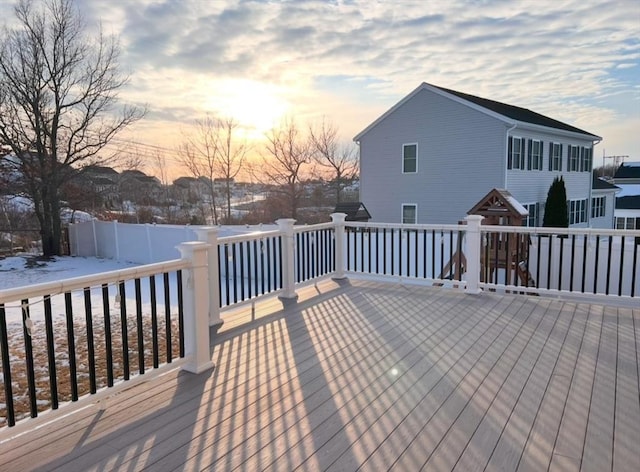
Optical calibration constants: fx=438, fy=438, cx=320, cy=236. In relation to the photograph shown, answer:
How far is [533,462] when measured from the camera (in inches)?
79.7

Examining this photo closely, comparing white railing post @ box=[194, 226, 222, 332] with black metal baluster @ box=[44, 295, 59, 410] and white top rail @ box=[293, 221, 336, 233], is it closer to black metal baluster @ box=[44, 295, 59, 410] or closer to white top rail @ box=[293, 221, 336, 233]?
white top rail @ box=[293, 221, 336, 233]

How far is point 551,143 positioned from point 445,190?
474cm

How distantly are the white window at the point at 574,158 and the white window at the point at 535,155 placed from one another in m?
3.06

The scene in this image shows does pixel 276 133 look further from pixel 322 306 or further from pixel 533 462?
pixel 533 462

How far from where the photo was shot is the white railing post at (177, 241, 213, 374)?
296cm

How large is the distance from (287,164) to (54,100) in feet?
33.2

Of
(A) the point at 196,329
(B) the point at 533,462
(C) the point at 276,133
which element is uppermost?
(C) the point at 276,133

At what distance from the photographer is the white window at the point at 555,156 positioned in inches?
620

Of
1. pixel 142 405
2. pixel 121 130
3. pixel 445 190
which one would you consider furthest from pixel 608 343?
pixel 121 130

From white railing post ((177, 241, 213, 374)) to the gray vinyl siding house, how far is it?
1210cm

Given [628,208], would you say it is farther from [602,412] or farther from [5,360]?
[5,360]

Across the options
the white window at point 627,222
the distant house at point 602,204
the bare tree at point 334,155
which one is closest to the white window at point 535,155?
the distant house at point 602,204

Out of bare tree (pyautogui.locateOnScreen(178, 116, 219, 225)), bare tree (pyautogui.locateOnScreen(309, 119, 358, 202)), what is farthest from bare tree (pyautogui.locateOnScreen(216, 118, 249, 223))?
bare tree (pyautogui.locateOnScreen(309, 119, 358, 202))

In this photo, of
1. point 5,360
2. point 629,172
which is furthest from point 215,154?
point 629,172
